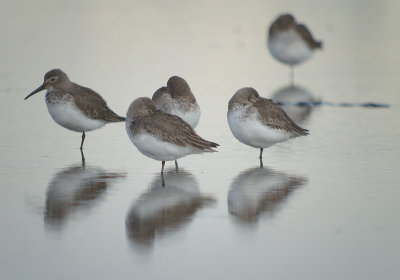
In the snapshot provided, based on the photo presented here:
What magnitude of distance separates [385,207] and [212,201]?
191 cm

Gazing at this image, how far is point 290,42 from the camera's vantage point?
20.6 m

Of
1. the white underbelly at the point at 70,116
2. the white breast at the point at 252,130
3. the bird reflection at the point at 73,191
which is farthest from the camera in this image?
the white underbelly at the point at 70,116

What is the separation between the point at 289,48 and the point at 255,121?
9110 mm

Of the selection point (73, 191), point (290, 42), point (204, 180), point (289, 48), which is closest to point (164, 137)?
point (204, 180)

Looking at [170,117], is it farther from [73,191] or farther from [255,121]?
[73,191]

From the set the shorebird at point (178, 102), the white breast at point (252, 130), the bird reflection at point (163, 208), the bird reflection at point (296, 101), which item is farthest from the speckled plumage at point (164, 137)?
the bird reflection at point (296, 101)

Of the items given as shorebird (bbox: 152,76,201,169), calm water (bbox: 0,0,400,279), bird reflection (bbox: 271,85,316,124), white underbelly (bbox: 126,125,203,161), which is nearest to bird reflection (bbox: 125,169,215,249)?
calm water (bbox: 0,0,400,279)

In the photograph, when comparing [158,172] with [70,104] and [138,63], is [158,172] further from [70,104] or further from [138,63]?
[138,63]

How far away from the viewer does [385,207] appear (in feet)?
29.0

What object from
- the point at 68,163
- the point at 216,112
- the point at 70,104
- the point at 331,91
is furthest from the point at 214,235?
the point at 331,91

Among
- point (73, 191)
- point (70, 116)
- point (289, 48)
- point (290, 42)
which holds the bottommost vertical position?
point (73, 191)

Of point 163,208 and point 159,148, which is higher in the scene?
point 159,148

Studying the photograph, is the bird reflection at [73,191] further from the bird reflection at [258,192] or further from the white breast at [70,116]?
the bird reflection at [258,192]

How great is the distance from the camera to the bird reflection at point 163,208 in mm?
7883
